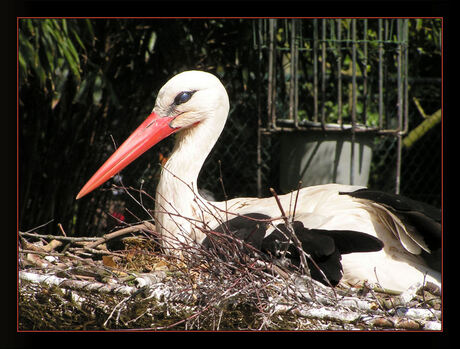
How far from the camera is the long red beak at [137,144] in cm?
253

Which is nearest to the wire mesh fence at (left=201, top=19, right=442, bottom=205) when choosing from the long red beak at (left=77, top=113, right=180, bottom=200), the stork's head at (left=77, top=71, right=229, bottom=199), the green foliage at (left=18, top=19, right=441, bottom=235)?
the green foliage at (left=18, top=19, right=441, bottom=235)

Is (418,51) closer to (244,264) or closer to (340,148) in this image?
(340,148)

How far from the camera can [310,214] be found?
91.7 inches

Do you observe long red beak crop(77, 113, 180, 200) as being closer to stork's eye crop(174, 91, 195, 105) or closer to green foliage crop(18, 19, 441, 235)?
stork's eye crop(174, 91, 195, 105)

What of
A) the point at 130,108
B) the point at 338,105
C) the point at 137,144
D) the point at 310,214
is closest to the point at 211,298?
the point at 310,214

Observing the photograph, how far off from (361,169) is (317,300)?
1734 mm

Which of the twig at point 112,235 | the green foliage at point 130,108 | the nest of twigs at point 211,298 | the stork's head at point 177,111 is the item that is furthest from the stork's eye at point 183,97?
the green foliage at point 130,108

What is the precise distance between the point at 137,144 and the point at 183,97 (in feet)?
0.79

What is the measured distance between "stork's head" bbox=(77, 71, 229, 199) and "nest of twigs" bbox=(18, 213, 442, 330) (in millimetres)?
615

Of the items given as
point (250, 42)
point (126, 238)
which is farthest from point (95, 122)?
point (126, 238)

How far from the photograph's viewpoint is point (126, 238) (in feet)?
7.75

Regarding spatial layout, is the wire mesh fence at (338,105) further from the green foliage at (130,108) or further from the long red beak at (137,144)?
the long red beak at (137,144)

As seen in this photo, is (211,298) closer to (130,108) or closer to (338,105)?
(338,105)

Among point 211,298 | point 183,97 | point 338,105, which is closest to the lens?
point 211,298
